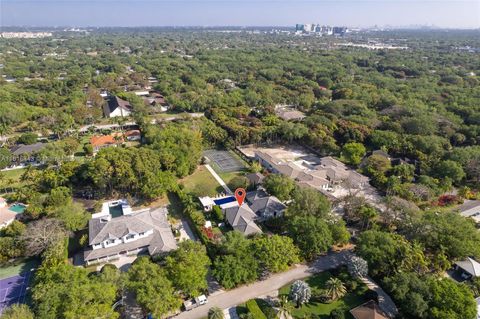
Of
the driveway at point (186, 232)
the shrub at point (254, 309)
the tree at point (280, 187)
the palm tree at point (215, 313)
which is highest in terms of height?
the tree at point (280, 187)

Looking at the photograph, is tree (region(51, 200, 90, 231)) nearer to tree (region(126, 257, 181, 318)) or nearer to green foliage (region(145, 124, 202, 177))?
tree (region(126, 257, 181, 318))

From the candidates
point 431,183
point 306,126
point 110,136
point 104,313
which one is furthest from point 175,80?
point 104,313

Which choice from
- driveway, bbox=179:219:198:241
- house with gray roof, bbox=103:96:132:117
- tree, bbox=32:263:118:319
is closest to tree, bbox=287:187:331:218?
driveway, bbox=179:219:198:241

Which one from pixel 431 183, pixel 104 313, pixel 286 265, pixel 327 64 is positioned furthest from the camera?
pixel 327 64

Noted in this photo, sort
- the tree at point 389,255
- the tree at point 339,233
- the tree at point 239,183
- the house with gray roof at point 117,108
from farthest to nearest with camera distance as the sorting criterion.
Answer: the house with gray roof at point 117,108, the tree at point 239,183, the tree at point 339,233, the tree at point 389,255

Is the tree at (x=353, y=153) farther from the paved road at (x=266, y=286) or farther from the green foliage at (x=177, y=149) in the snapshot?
the green foliage at (x=177, y=149)

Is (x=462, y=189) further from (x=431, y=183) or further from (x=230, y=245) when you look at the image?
(x=230, y=245)

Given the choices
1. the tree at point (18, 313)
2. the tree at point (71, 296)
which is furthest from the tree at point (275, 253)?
the tree at point (18, 313)
